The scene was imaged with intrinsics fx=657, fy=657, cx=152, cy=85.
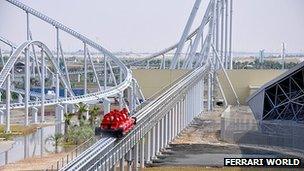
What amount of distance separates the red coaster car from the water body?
36.3ft

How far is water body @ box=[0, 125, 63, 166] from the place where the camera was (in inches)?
1501

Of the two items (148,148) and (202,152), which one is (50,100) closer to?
(202,152)

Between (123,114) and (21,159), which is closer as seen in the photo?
(123,114)

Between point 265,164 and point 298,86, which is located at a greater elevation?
point 298,86

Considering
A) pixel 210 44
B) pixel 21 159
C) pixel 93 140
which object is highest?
pixel 210 44

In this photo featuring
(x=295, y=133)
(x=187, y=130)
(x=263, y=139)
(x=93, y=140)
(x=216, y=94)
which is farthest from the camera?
(x=216, y=94)

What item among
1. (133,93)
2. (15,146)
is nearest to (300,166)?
(15,146)

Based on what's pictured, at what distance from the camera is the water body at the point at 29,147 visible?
3812 centimetres

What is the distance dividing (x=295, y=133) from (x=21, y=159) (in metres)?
15.2

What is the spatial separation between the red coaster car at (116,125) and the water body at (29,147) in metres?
11.1

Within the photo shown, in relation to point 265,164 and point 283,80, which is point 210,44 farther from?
point 265,164

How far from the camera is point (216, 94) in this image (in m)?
70.1

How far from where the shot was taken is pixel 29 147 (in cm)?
4241

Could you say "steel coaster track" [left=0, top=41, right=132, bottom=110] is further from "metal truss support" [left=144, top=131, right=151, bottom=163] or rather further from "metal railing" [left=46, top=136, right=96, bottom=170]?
"metal railing" [left=46, top=136, right=96, bottom=170]
